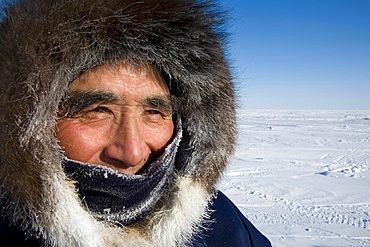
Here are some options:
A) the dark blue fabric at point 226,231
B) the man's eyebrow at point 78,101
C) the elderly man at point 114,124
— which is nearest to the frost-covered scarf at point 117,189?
the elderly man at point 114,124

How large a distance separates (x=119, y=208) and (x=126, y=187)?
8 cm

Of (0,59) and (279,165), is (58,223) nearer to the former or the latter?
(0,59)

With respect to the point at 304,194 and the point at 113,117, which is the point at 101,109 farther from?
the point at 304,194

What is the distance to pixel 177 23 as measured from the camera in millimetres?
1148

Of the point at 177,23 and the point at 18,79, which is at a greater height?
the point at 177,23

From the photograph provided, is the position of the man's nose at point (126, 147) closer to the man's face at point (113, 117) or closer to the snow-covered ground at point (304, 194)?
the man's face at point (113, 117)

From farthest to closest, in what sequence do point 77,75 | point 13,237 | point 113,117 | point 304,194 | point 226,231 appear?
1. point 304,194
2. point 226,231
3. point 113,117
4. point 77,75
5. point 13,237

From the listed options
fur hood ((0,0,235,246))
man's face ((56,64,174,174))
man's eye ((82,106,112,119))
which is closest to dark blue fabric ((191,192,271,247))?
fur hood ((0,0,235,246))

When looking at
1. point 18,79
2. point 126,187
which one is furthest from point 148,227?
point 18,79

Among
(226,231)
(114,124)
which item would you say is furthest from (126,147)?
(226,231)

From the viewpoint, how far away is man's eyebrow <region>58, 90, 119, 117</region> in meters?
1.09

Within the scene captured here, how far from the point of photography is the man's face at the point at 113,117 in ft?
3.61

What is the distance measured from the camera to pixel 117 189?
1080mm

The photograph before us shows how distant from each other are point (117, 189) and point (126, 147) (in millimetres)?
156
